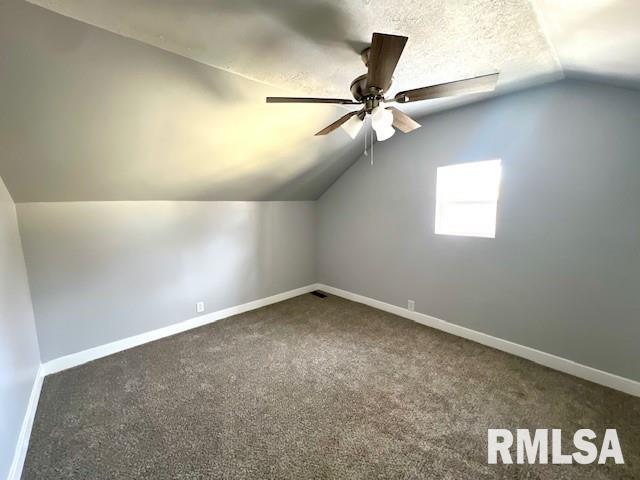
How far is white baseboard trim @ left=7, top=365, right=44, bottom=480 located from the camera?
1409mm

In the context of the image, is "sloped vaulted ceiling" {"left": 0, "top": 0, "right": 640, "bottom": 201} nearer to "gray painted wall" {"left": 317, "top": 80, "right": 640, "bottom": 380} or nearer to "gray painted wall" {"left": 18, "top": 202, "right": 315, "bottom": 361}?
"gray painted wall" {"left": 18, "top": 202, "right": 315, "bottom": 361}

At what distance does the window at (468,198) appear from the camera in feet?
8.87

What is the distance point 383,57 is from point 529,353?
2792mm

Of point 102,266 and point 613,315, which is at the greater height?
point 102,266

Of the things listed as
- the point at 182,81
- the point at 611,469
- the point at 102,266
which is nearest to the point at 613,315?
Answer: the point at 611,469

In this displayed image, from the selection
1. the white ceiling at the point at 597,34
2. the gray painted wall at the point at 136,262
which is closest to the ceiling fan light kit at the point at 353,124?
the white ceiling at the point at 597,34

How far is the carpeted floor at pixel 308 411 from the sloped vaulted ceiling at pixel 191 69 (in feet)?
5.53

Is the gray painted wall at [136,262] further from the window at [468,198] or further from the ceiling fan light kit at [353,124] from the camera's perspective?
the window at [468,198]

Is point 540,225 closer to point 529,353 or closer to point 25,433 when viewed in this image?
point 529,353

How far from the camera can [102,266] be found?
253cm

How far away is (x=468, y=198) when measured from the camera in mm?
2875

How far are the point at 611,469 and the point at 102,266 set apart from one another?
3.98 m

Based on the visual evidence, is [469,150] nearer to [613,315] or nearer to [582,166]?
[582,166]

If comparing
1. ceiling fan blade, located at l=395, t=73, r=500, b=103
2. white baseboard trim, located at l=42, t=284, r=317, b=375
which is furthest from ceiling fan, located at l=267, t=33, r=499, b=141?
white baseboard trim, located at l=42, t=284, r=317, b=375
